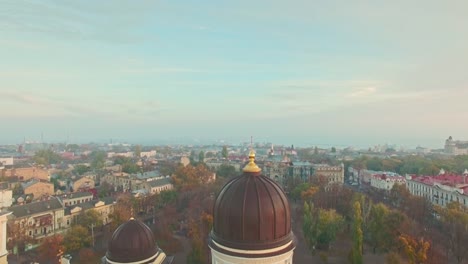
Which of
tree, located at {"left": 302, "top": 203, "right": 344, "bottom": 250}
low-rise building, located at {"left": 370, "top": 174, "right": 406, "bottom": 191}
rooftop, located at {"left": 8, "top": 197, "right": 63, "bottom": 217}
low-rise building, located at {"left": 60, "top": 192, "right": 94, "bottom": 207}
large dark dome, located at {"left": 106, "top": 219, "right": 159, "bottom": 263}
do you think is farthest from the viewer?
low-rise building, located at {"left": 370, "top": 174, "right": 406, "bottom": 191}

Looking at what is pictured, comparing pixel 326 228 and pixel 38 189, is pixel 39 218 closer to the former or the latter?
pixel 38 189

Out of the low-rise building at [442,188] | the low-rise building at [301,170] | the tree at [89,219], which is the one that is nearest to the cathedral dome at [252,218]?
the tree at [89,219]

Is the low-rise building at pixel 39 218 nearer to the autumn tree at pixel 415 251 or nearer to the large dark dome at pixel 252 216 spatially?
the large dark dome at pixel 252 216

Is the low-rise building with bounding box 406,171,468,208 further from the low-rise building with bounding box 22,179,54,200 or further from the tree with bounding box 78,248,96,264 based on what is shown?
the low-rise building with bounding box 22,179,54,200

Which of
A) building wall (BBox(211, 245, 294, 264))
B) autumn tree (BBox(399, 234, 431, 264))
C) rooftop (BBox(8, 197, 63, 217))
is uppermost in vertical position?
building wall (BBox(211, 245, 294, 264))

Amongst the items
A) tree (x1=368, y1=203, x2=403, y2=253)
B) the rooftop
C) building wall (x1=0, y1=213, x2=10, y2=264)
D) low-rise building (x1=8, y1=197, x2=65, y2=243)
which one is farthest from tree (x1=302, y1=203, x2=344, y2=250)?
the rooftop

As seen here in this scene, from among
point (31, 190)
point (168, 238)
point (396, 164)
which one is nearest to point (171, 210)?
point (168, 238)
